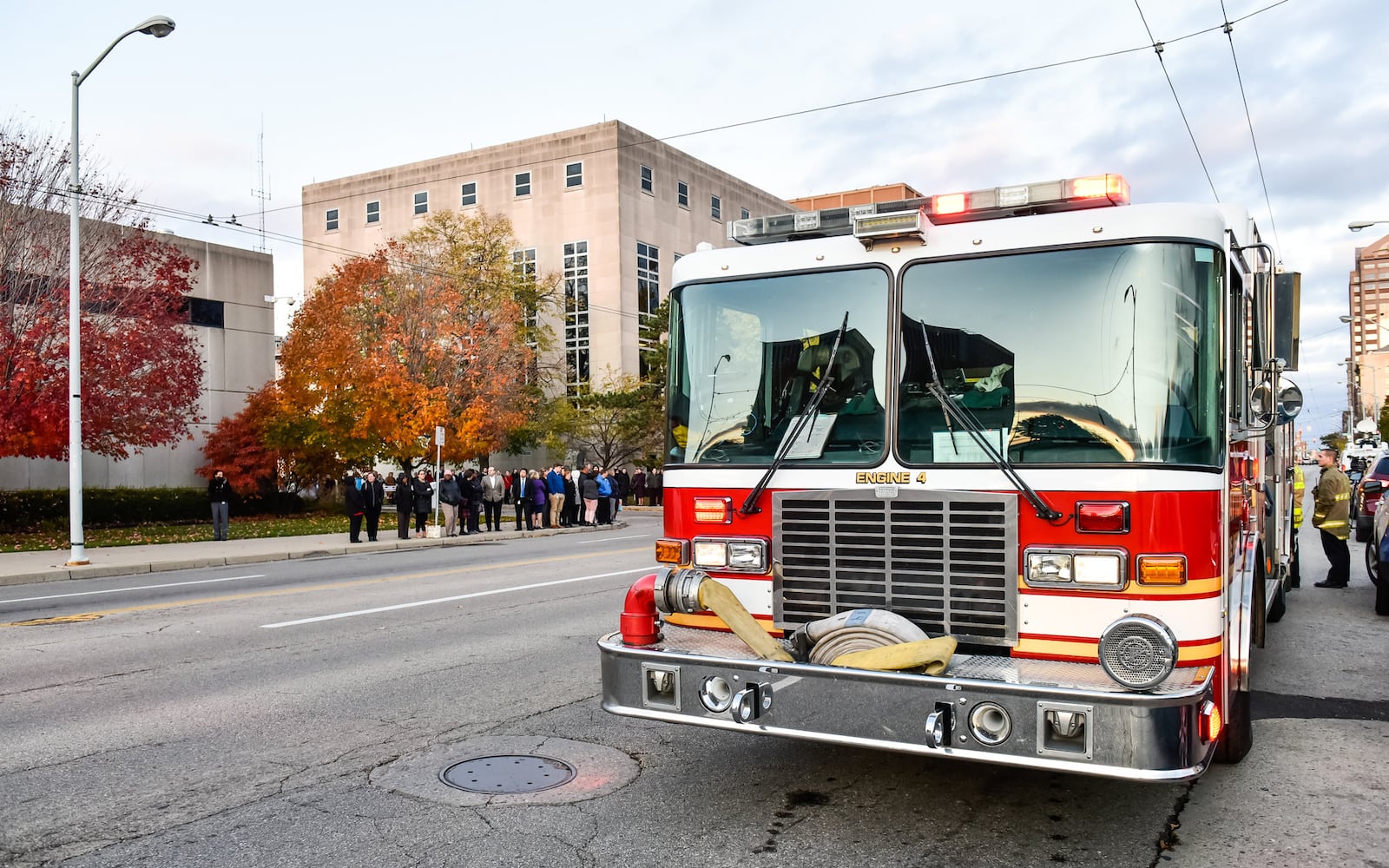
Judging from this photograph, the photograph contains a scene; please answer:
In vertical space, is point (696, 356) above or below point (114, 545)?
above

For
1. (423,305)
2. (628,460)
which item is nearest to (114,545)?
(423,305)

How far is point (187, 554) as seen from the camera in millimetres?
20000

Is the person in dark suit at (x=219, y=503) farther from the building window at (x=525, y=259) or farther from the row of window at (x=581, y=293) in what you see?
the building window at (x=525, y=259)

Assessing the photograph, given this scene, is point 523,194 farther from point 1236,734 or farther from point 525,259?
point 1236,734

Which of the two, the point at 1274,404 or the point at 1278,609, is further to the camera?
the point at 1278,609

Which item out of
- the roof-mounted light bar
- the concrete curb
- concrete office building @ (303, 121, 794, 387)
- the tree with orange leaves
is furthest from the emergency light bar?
concrete office building @ (303, 121, 794, 387)

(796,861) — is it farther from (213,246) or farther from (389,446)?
(213,246)

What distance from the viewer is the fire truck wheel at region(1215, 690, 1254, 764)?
548 cm

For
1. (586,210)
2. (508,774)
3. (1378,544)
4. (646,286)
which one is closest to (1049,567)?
(508,774)

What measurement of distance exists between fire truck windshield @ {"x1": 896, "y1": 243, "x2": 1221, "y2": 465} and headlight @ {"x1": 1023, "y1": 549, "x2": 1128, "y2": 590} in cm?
39

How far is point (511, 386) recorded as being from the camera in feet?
124

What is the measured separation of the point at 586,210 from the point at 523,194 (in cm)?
401

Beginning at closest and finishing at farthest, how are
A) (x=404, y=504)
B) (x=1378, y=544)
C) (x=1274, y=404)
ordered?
(x=1274, y=404) < (x=1378, y=544) < (x=404, y=504)

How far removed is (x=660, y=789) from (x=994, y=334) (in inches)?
107
